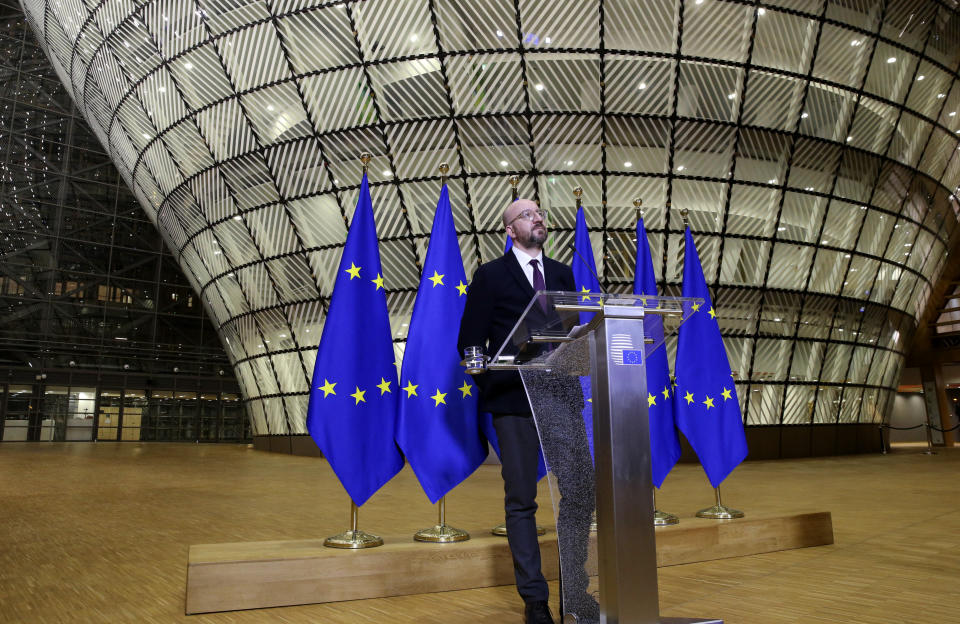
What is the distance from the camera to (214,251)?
21.7 m

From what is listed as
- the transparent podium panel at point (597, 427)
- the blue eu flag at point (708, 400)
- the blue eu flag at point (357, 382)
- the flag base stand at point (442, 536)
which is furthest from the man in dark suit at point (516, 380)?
the blue eu flag at point (708, 400)

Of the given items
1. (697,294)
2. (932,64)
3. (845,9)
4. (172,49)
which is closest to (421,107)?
(172,49)

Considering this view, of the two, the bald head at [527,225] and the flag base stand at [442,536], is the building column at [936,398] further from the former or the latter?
the bald head at [527,225]

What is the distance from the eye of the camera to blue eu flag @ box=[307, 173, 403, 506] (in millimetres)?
4590

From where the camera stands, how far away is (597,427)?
244 centimetres

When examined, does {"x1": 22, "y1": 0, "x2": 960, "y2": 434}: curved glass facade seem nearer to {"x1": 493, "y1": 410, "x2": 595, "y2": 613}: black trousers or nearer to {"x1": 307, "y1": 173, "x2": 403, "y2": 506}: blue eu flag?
{"x1": 307, "y1": 173, "x2": 403, "y2": 506}: blue eu flag

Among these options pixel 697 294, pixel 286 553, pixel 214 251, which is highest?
pixel 214 251

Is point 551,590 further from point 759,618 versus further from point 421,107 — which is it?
point 421,107

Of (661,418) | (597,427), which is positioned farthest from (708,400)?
(597,427)

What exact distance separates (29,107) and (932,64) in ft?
130

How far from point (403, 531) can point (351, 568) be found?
2.52 metres

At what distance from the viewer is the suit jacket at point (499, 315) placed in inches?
129

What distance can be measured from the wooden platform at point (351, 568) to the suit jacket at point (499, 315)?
126 cm

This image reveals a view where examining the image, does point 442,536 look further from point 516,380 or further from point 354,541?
point 516,380
